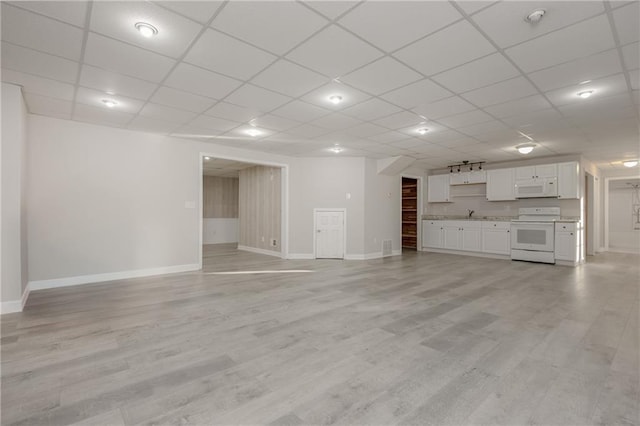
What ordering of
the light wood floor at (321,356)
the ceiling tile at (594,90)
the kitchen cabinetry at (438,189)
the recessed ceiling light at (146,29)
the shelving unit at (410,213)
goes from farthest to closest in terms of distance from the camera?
the shelving unit at (410,213)
the kitchen cabinetry at (438,189)
the ceiling tile at (594,90)
the recessed ceiling light at (146,29)
the light wood floor at (321,356)

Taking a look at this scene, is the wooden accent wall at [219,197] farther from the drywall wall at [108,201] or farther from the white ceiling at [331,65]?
the white ceiling at [331,65]

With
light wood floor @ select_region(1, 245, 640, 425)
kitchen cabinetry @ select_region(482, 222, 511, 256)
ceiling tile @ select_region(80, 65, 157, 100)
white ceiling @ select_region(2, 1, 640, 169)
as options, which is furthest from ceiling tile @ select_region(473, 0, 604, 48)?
kitchen cabinetry @ select_region(482, 222, 511, 256)

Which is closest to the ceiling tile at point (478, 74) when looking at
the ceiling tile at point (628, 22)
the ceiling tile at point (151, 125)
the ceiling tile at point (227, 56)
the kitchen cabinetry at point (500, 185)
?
the ceiling tile at point (628, 22)

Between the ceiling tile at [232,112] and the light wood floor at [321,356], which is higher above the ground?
the ceiling tile at [232,112]

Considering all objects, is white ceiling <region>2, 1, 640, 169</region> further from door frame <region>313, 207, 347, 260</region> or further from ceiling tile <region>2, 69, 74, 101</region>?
door frame <region>313, 207, 347, 260</region>

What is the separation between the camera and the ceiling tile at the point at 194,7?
2113mm

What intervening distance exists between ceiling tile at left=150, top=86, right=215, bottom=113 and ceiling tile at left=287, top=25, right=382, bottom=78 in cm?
167

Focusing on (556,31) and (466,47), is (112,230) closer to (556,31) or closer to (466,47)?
(466,47)

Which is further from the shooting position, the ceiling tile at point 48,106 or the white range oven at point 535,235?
the white range oven at point 535,235

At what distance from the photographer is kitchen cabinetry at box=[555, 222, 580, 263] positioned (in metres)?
6.71

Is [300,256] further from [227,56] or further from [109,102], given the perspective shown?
[227,56]

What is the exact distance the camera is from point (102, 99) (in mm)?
3906

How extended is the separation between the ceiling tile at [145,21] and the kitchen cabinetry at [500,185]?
→ 825 centimetres

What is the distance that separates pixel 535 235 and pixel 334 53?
7.15m
